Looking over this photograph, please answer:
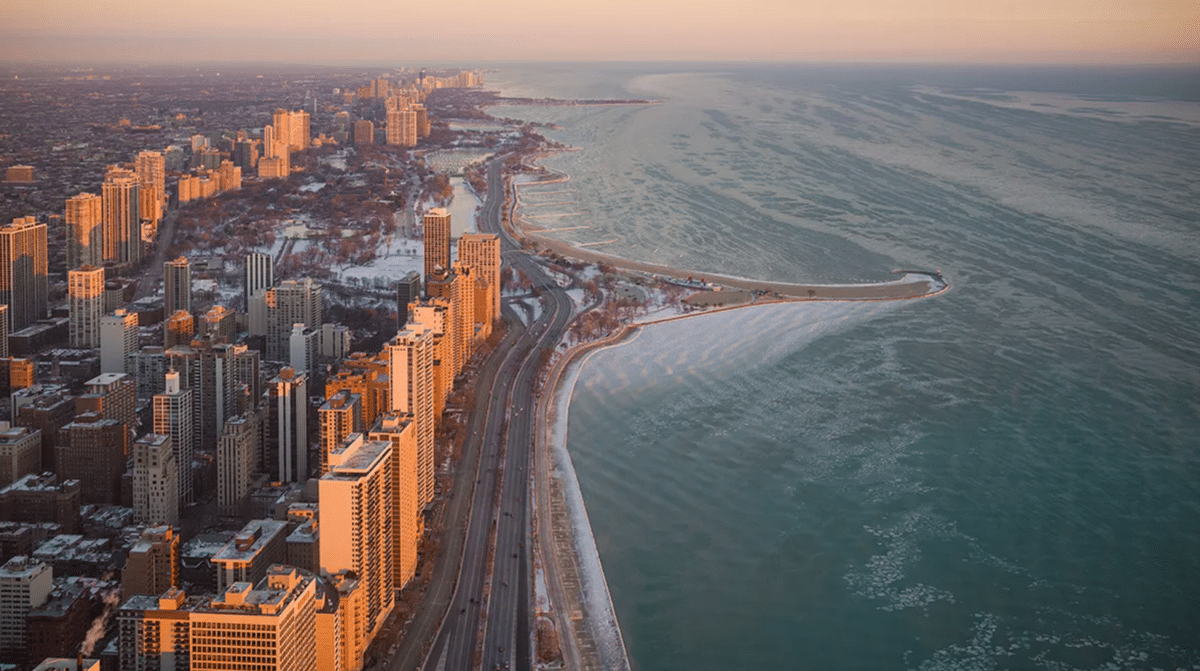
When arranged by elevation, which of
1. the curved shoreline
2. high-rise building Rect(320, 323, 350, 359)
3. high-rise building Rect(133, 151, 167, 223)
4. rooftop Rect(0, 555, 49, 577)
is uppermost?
high-rise building Rect(133, 151, 167, 223)

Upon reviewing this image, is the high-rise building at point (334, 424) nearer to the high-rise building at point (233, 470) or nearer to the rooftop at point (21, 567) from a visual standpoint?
the high-rise building at point (233, 470)

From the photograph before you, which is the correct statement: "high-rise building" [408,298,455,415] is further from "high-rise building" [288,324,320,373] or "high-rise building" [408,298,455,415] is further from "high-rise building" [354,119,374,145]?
"high-rise building" [354,119,374,145]

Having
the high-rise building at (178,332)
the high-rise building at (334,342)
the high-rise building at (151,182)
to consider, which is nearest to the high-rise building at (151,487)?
the high-rise building at (178,332)

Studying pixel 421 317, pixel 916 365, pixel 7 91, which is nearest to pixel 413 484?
pixel 421 317

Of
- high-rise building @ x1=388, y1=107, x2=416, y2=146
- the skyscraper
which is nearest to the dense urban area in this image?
the skyscraper

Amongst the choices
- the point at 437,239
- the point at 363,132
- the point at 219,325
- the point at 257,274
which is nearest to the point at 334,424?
the point at 219,325

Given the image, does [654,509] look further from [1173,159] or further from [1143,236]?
[1173,159]

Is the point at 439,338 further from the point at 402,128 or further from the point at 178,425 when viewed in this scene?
the point at 402,128
